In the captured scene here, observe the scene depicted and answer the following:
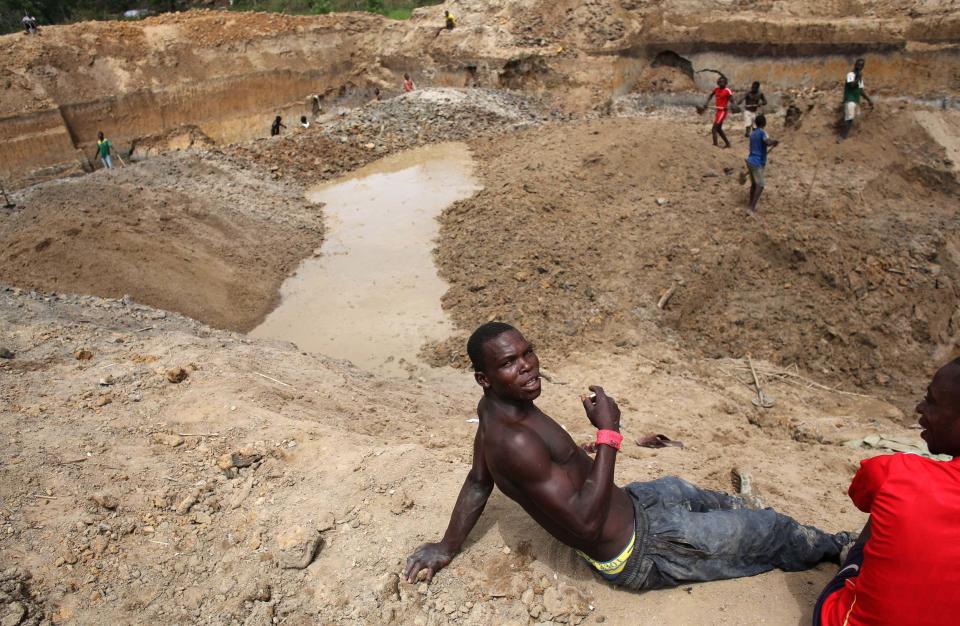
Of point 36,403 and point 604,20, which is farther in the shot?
point 604,20

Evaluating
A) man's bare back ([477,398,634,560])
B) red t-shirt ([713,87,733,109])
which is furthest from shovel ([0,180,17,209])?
red t-shirt ([713,87,733,109])

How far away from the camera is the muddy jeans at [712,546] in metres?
2.67

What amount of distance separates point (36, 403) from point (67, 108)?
17488 millimetres

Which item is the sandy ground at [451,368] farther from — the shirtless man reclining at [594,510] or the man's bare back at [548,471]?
the man's bare back at [548,471]

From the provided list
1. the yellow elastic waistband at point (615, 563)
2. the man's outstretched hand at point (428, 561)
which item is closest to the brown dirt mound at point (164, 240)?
the man's outstretched hand at point (428, 561)

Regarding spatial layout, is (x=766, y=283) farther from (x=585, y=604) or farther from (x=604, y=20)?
(x=604, y=20)

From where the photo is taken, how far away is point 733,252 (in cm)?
815

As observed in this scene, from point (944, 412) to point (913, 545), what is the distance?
46 centimetres

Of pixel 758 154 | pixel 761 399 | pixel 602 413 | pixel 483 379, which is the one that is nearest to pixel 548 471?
pixel 602 413

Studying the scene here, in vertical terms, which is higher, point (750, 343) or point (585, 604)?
point (585, 604)

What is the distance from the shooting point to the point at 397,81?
21891 millimetres

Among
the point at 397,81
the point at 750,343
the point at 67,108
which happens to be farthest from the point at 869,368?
the point at 67,108

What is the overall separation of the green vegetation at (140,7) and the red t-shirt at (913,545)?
26.7 metres

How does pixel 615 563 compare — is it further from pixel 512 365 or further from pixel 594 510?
pixel 512 365
